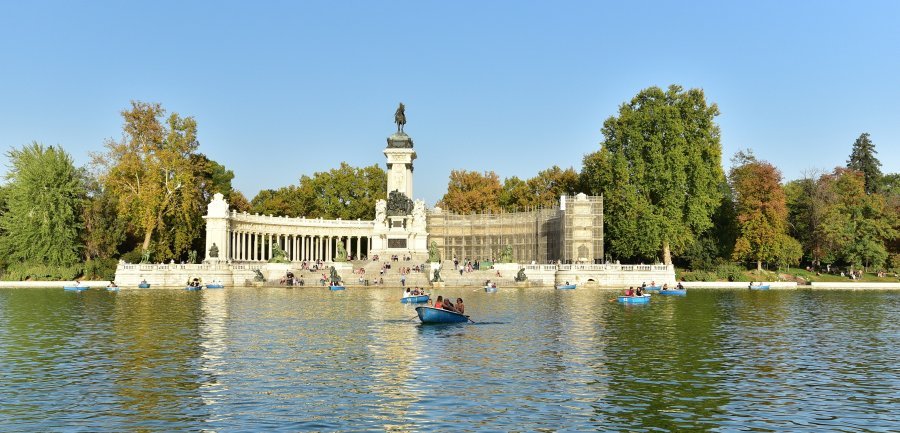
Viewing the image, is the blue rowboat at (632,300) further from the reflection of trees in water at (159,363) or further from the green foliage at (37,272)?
the green foliage at (37,272)

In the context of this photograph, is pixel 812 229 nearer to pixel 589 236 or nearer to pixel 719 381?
pixel 589 236

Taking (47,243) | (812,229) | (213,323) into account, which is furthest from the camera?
(812,229)

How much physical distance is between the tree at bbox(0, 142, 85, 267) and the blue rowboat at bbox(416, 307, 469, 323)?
52721 millimetres

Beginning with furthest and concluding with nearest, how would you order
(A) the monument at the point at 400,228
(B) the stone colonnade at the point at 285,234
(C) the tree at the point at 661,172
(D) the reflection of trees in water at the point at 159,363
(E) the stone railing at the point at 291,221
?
(E) the stone railing at the point at 291,221, (B) the stone colonnade at the point at 285,234, (A) the monument at the point at 400,228, (C) the tree at the point at 661,172, (D) the reflection of trees in water at the point at 159,363

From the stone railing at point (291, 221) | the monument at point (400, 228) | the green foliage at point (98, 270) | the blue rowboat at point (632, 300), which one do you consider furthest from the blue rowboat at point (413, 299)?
the stone railing at point (291, 221)

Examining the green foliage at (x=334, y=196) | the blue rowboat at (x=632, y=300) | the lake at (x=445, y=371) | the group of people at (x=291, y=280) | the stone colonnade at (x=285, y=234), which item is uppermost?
the green foliage at (x=334, y=196)

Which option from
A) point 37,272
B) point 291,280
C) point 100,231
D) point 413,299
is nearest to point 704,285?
point 291,280

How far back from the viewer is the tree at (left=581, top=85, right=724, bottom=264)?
77.4 metres

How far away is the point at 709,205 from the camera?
3152 inches

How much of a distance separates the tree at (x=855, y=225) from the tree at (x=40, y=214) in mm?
70335

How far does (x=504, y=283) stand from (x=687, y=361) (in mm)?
42848

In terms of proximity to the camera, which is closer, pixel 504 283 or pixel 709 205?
pixel 504 283

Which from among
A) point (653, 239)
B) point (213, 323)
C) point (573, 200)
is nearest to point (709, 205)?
point (653, 239)

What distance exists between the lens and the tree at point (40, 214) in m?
74.6
